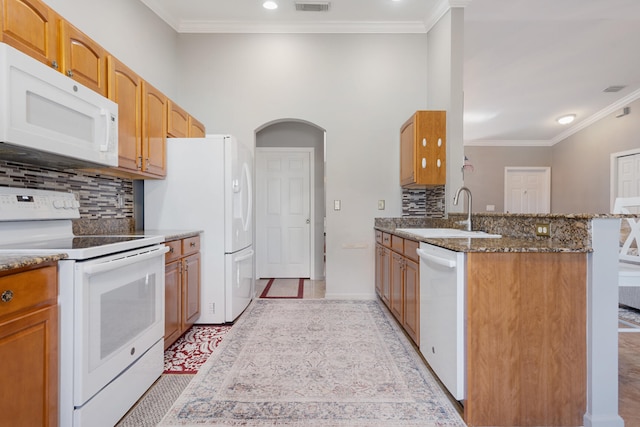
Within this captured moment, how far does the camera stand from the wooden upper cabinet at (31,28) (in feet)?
4.66

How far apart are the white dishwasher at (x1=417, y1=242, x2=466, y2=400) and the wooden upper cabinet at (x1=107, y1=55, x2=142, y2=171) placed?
2.03m

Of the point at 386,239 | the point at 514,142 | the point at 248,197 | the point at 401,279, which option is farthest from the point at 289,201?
the point at 514,142

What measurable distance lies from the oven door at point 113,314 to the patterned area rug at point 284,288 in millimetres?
2046

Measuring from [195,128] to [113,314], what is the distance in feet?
7.66

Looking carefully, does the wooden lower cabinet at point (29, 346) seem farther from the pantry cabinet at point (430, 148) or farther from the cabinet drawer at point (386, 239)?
the pantry cabinet at point (430, 148)

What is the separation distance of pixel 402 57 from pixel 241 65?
1807mm

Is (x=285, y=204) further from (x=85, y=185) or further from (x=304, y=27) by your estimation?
(x=85, y=185)

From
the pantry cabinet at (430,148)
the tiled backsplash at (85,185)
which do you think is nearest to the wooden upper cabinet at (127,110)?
the tiled backsplash at (85,185)

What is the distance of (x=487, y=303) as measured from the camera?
153 cm

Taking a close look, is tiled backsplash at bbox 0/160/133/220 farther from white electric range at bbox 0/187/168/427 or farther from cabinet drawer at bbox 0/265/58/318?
cabinet drawer at bbox 0/265/58/318

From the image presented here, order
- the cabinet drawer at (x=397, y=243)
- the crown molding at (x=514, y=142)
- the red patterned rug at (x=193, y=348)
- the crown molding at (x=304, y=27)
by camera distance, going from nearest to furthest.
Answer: the red patterned rug at (x=193, y=348) < the cabinet drawer at (x=397, y=243) < the crown molding at (x=304, y=27) < the crown molding at (x=514, y=142)

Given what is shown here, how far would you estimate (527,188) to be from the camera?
7.52m

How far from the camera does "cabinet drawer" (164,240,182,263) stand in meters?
2.26

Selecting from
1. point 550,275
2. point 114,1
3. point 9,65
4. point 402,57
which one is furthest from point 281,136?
point 550,275
